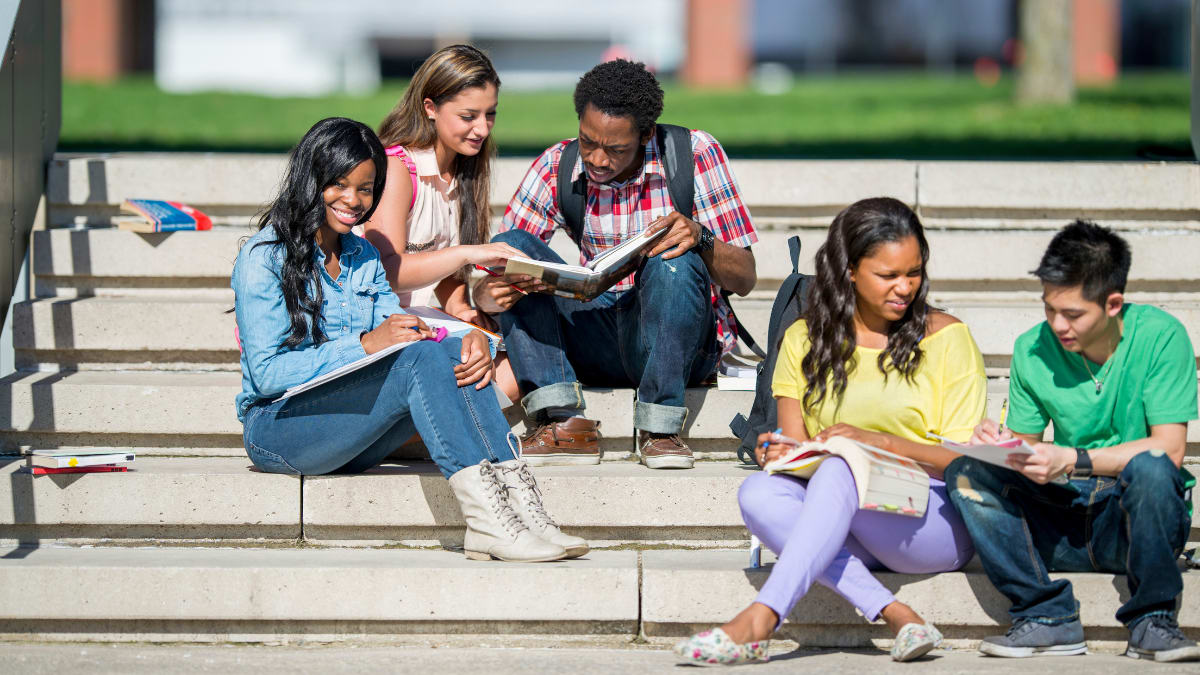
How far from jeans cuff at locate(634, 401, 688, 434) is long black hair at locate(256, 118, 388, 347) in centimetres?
107

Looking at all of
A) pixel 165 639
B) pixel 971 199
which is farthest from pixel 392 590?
pixel 971 199

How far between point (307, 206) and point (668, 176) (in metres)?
1.25

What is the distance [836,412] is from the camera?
372cm

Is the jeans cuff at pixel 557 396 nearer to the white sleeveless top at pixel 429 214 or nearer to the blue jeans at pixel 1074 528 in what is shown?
the white sleeveless top at pixel 429 214

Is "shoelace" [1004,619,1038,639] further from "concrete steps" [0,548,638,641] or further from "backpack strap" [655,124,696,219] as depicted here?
"backpack strap" [655,124,696,219]

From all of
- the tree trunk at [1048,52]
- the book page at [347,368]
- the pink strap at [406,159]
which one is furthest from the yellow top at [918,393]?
the tree trunk at [1048,52]

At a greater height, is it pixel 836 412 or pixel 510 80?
pixel 510 80

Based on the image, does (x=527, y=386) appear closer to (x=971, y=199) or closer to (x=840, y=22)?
(x=971, y=199)

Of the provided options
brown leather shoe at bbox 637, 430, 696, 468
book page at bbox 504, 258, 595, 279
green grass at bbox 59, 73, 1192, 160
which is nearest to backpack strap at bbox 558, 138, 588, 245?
book page at bbox 504, 258, 595, 279

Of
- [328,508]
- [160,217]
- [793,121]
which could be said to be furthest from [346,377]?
[793,121]

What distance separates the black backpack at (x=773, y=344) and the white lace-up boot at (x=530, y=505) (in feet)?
2.15

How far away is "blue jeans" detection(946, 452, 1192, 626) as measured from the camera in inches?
135

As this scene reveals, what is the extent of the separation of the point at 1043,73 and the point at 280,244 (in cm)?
1053

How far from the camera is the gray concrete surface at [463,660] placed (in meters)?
3.48
